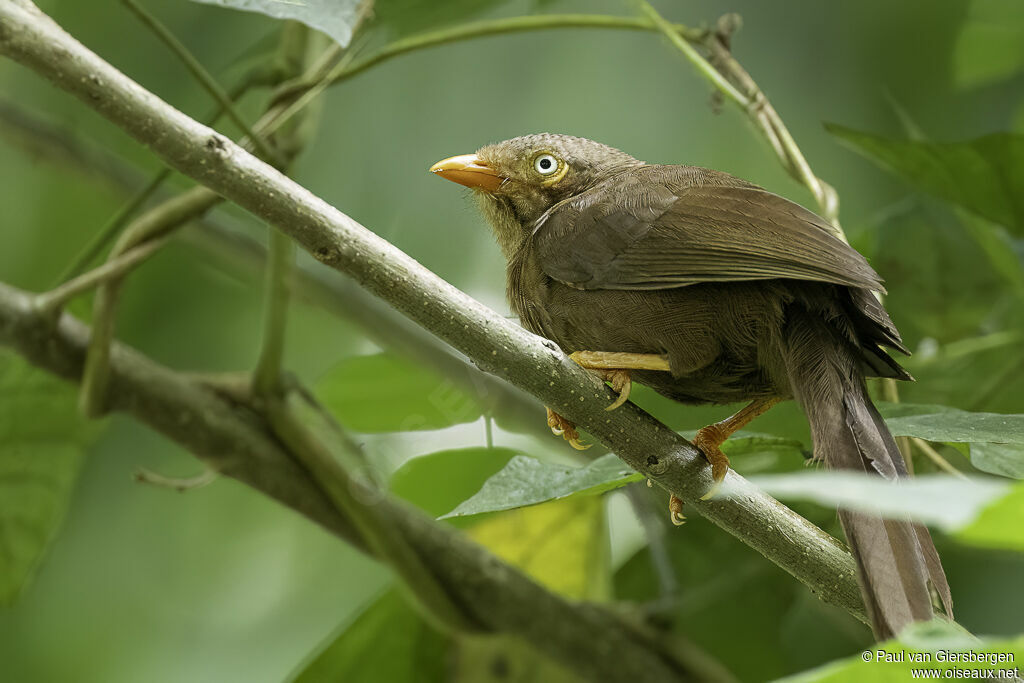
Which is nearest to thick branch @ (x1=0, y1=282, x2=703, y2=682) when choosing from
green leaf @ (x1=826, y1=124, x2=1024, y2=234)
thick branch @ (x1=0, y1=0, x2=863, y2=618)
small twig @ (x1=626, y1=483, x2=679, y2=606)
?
small twig @ (x1=626, y1=483, x2=679, y2=606)

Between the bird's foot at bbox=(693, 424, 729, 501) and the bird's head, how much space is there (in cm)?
89

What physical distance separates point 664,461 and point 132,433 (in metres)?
2.93

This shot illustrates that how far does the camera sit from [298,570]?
13.6ft

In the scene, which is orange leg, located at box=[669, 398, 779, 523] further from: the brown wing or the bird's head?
the bird's head

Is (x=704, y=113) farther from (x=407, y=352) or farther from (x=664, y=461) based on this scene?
(x=664, y=461)

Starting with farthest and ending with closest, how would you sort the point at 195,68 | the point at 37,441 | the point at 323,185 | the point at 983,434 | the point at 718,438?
1. the point at 323,185
2. the point at 37,441
3. the point at 195,68
4. the point at 718,438
5. the point at 983,434

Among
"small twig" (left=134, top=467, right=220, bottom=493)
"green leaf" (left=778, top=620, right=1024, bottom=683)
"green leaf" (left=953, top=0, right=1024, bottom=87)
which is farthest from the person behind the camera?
"green leaf" (left=953, top=0, right=1024, bottom=87)

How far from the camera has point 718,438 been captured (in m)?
2.17

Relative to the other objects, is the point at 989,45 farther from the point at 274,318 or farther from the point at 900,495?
the point at 900,495

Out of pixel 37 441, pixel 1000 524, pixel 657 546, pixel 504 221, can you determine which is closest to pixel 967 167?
pixel 504 221

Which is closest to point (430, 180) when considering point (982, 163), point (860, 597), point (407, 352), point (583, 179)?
point (407, 352)

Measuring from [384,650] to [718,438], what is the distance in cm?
131

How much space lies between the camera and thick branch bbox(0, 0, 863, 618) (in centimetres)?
158

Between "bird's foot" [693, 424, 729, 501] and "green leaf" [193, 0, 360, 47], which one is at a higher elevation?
"green leaf" [193, 0, 360, 47]
